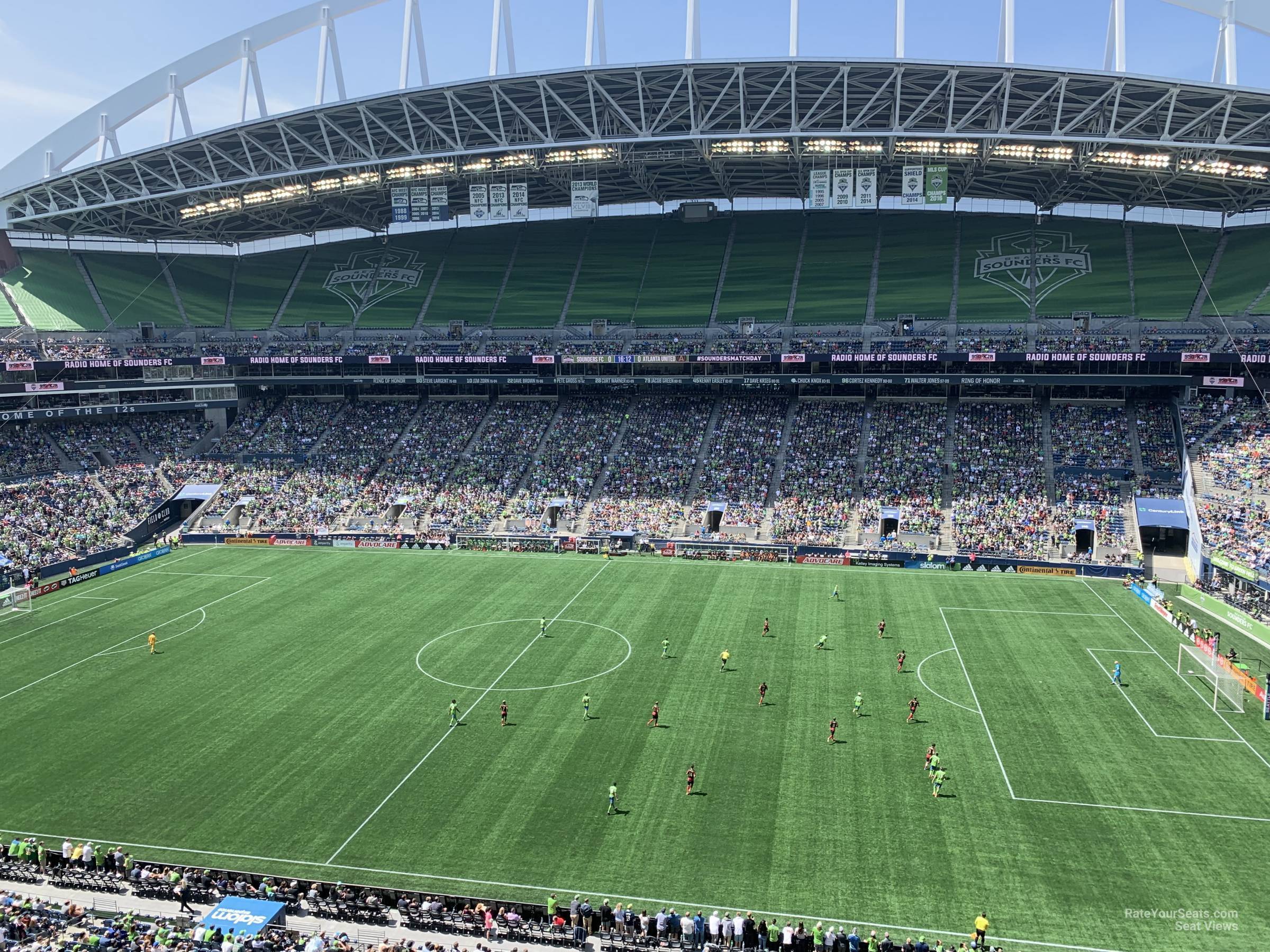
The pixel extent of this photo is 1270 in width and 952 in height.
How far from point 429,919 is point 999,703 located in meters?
22.0

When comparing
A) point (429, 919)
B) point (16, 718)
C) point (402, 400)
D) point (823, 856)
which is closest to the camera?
point (429, 919)

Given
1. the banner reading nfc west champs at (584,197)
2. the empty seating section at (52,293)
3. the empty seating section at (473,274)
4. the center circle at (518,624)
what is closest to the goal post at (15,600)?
the center circle at (518,624)

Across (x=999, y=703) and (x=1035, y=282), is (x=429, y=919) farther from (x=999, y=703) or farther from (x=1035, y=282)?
(x=1035, y=282)

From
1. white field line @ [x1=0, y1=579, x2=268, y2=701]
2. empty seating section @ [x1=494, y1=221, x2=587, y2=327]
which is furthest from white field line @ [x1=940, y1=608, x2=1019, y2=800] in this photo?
empty seating section @ [x1=494, y1=221, x2=587, y2=327]

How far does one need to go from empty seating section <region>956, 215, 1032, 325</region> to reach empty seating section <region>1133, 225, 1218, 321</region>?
773 centimetres

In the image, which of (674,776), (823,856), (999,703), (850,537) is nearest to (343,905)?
(674,776)

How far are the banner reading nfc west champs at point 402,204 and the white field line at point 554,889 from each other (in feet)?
151

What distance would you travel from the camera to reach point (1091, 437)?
192ft

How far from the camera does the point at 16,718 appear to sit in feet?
110

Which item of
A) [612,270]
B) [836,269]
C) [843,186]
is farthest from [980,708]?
[612,270]

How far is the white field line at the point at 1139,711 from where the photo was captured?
30.4 m

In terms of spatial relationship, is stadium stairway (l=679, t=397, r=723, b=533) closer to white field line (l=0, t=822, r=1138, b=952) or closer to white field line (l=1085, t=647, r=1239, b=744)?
white field line (l=1085, t=647, r=1239, b=744)

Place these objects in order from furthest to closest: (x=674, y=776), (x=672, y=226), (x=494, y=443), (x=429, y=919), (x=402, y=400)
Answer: (x=672, y=226)
(x=402, y=400)
(x=494, y=443)
(x=674, y=776)
(x=429, y=919)

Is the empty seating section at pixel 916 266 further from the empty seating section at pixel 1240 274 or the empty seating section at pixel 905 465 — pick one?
the empty seating section at pixel 1240 274
